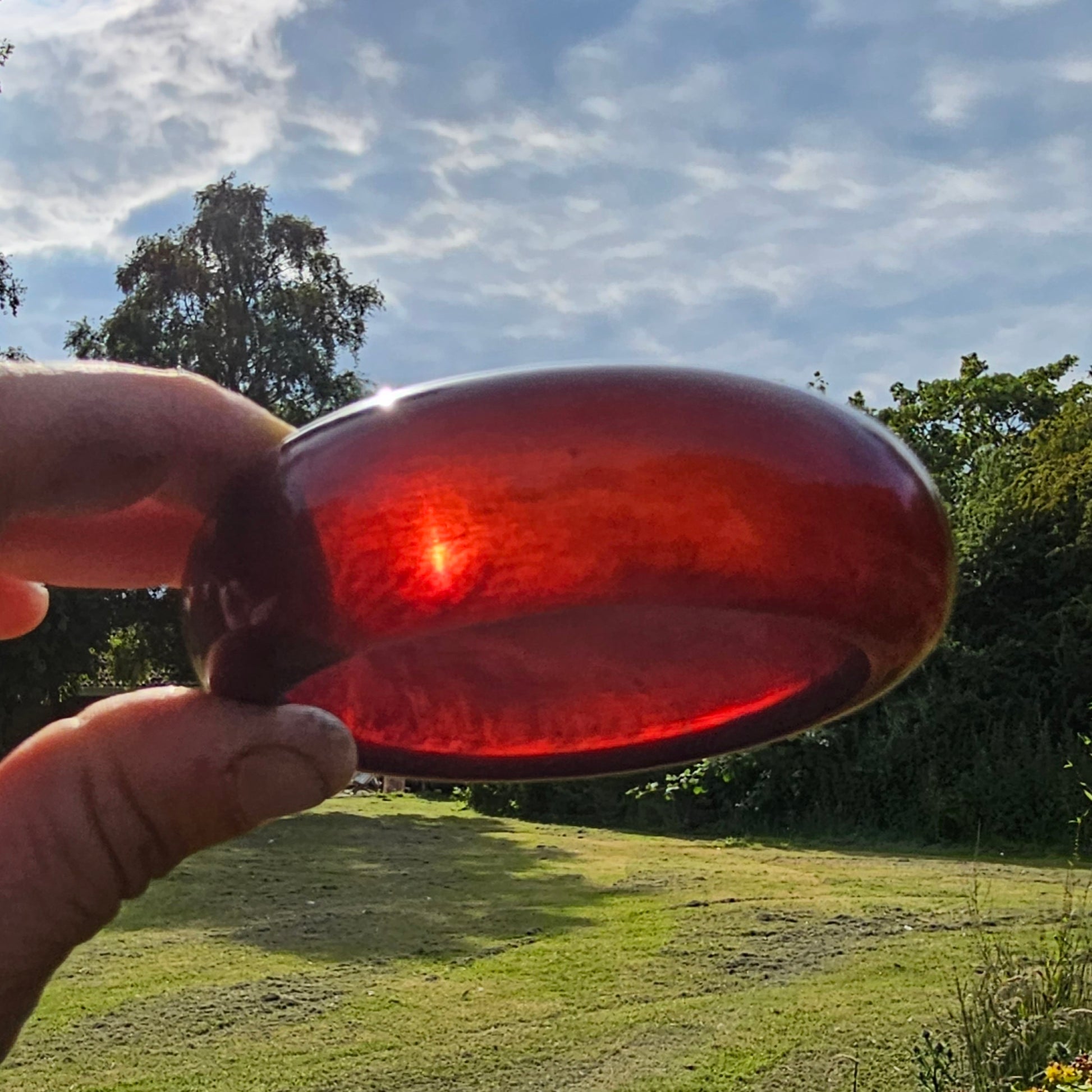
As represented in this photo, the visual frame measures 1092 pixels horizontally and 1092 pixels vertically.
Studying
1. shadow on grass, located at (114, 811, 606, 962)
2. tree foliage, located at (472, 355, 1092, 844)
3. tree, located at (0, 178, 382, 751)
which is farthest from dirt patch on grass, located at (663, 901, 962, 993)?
tree, located at (0, 178, 382, 751)

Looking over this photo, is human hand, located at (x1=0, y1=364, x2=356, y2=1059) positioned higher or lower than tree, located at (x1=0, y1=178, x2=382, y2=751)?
lower

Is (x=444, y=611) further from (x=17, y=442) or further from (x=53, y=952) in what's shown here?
(x=53, y=952)

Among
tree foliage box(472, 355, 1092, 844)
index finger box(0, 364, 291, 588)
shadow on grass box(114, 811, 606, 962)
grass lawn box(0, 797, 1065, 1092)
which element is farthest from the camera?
tree foliage box(472, 355, 1092, 844)

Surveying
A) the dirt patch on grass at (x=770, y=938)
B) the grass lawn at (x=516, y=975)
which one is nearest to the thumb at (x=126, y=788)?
the grass lawn at (x=516, y=975)

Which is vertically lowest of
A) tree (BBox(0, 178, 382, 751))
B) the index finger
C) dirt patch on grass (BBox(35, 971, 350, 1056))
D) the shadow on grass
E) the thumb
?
the shadow on grass

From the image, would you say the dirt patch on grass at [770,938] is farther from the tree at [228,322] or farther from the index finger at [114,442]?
the tree at [228,322]

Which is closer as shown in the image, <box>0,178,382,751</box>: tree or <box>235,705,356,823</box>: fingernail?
<box>235,705,356,823</box>: fingernail

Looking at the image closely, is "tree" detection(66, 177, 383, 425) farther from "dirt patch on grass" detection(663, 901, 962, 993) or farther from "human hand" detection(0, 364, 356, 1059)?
"human hand" detection(0, 364, 356, 1059)

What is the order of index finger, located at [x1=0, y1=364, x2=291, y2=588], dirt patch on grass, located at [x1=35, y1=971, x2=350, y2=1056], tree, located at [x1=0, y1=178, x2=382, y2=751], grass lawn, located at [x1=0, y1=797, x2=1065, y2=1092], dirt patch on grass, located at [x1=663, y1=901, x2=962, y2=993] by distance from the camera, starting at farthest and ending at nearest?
Result: tree, located at [x1=0, y1=178, x2=382, y2=751], dirt patch on grass, located at [x1=663, y1=901, x2=962, y2=993], dirt patch on grass, located at [x1=35, y1=971, x2=350, y2=1056], grass lawn, located at [x1=0, y1=797, x2=1065, y2=1092], index finger, located at [x1=0, y1=364, x2=291, y2=588]
